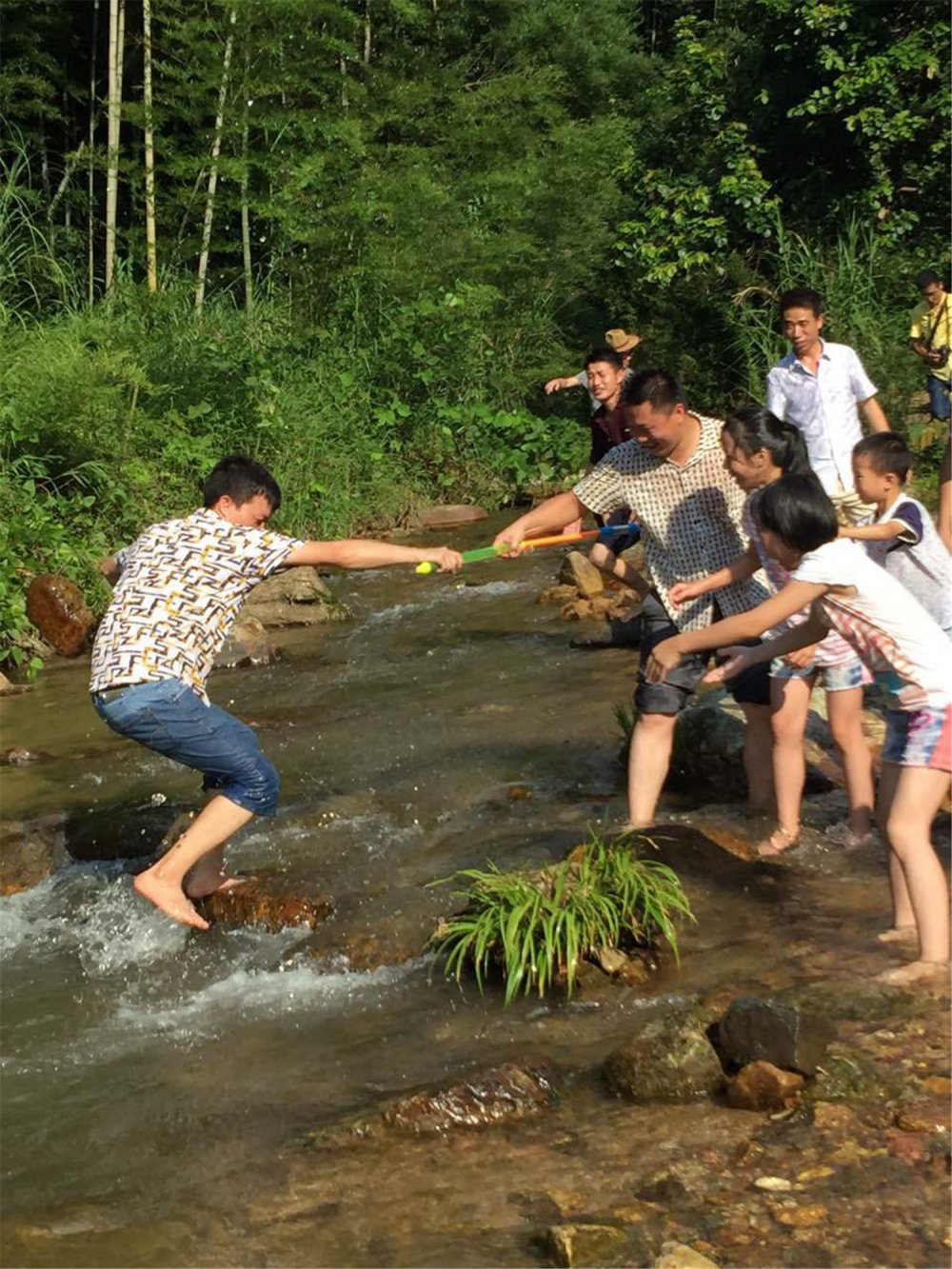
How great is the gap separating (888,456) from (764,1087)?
247cm

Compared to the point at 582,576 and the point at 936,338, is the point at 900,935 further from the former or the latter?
the point at 582,576

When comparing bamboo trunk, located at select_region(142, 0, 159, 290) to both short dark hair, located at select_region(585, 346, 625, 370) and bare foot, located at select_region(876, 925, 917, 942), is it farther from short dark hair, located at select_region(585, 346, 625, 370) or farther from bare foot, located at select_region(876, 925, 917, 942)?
bare foot, located at select_region(876, 925, 917, 942)

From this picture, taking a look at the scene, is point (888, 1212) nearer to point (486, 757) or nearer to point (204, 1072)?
point (204, 1072)

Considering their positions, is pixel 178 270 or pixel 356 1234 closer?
pixel 356 1234

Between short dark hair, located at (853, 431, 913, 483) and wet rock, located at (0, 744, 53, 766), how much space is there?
5.14 m

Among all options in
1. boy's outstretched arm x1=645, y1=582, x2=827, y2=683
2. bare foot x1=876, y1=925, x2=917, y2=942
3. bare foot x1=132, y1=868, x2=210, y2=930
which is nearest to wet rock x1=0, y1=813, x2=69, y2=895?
bare foot x1=132, y1=868, x2=210, y2=930

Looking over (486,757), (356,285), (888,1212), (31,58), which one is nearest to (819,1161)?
(888,1212)

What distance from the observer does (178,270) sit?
1867 centimetres

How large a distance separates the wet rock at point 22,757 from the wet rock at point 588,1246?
5882 millimetres

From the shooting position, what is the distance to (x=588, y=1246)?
3.52 metres

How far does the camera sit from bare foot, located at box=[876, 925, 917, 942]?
504cm

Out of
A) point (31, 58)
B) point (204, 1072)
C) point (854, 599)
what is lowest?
point (204, 1072)

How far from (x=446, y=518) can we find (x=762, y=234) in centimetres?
462

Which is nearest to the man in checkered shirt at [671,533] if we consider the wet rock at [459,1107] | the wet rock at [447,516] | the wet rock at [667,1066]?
the wet rock at [667,1066]
